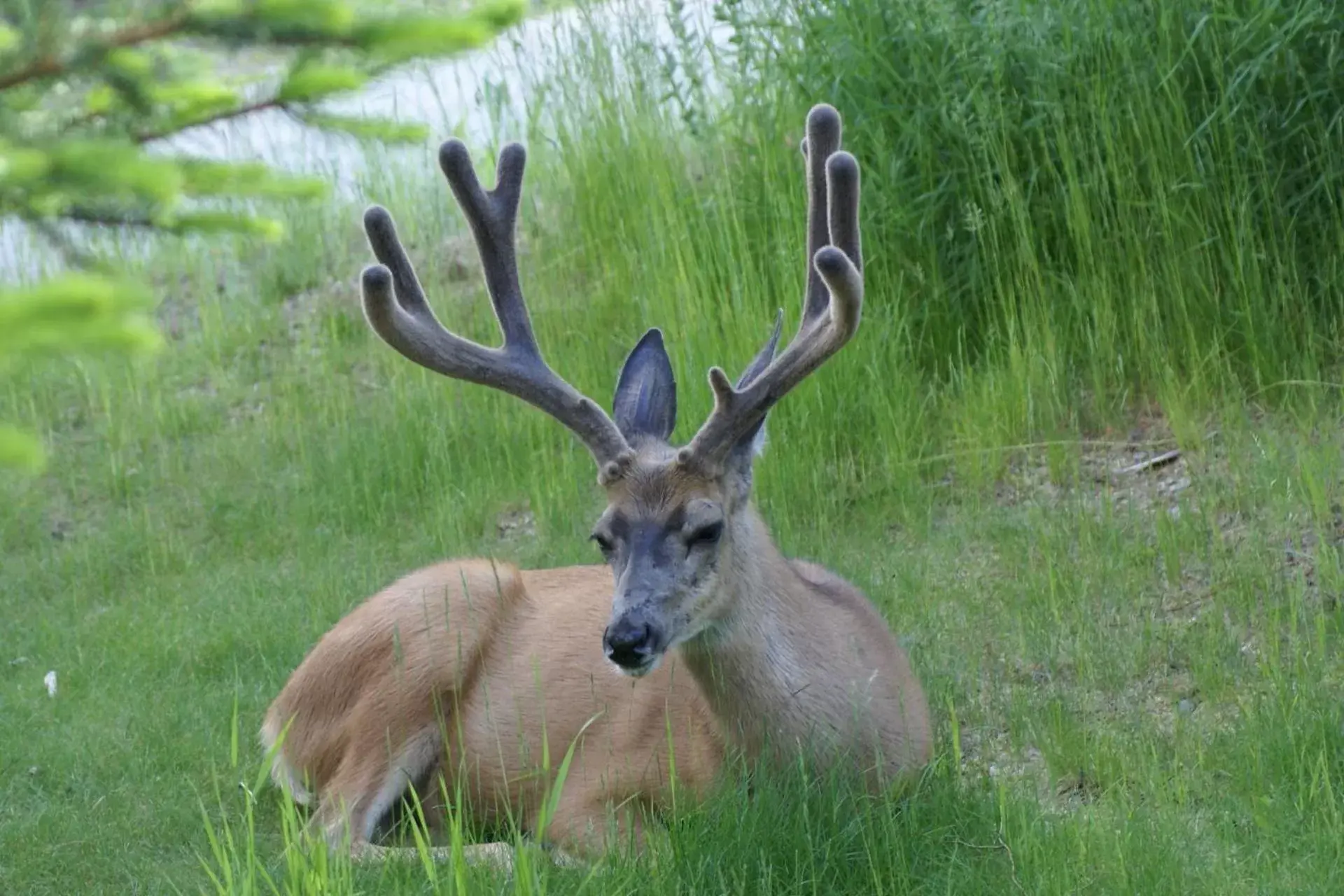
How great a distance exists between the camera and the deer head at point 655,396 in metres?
4.41

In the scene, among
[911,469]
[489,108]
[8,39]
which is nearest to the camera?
[8,39]

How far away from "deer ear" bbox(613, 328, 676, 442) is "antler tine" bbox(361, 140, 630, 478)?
21 cm

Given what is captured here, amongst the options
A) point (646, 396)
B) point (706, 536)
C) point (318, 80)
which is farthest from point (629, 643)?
point (318, 80)

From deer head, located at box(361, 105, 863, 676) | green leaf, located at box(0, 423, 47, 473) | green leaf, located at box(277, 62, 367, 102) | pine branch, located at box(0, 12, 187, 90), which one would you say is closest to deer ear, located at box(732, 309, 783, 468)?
deer head, located at box(361, 105, 863, 676)

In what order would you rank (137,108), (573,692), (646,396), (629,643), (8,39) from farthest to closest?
(573,692), (646,396), (629,643), (137,108), (8,39)

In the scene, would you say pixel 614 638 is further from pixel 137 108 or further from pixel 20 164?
pixel 20 164

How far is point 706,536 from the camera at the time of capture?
4.52 m

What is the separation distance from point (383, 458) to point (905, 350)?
2.28 metres

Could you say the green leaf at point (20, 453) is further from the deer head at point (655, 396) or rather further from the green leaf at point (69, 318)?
the deer head at point (655, 396)

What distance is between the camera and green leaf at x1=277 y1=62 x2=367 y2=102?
2918 millimetres

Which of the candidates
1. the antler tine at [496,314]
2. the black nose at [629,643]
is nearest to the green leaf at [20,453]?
the black nose at [629,643]

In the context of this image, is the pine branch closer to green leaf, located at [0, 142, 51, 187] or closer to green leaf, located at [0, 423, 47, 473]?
green leaf, located at [0, 142, 51, 187]

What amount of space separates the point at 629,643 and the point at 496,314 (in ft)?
3.51

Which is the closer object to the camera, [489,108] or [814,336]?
[814,336]
